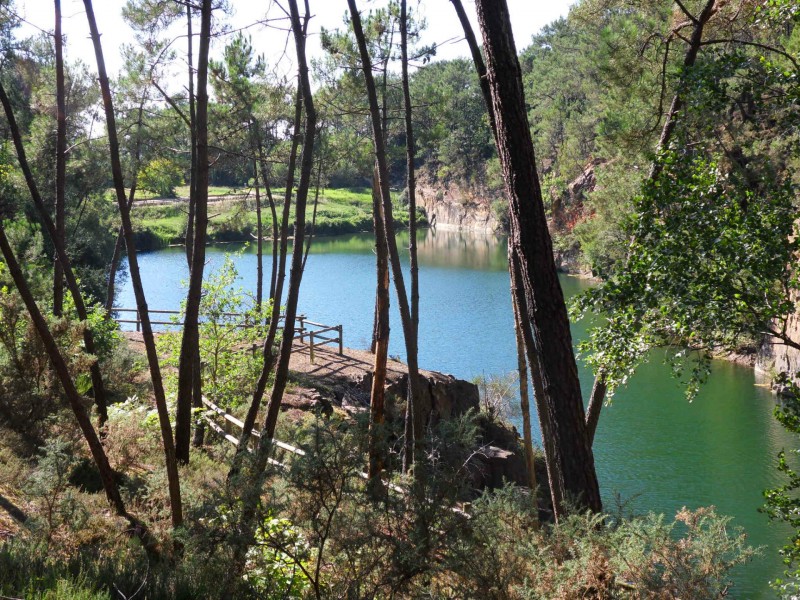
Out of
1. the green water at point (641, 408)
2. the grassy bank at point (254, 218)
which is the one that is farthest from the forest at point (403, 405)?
the grassy bank at point (254, 218)

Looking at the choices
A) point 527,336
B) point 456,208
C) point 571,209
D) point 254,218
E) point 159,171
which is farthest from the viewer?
point 456,208

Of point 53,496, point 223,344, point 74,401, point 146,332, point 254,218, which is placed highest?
point 146,332

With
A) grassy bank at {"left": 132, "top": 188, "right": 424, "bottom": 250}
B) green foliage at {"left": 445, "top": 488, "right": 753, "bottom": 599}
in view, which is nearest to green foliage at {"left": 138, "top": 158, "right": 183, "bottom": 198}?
grassy bank at {"left": 132, "top": 188, "right": 424, "bottom": 250}

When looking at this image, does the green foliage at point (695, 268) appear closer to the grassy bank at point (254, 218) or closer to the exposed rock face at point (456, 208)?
the grassy bank at point (254, 218)

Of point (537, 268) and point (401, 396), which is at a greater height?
point (537, 268)

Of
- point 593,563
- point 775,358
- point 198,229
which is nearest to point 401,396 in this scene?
point 198,229

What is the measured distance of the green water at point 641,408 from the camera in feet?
45.7

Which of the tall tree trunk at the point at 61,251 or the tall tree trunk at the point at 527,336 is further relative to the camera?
the tall tree trunk at the point at 61,251

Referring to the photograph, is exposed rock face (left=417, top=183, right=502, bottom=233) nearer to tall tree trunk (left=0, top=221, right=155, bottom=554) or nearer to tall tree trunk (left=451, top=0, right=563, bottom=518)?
tall tree trunk (left=451, top=0, right=563, bottom=518)

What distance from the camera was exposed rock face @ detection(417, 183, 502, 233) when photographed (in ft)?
195

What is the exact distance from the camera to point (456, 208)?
2472 inches

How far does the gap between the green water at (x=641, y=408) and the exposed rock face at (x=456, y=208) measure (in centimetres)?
2053

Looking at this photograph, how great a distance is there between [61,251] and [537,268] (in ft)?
15.1

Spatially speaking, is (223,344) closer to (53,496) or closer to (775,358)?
(53,496)
